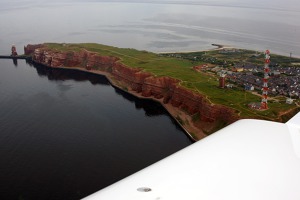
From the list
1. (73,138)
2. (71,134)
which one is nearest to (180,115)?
(71,134)

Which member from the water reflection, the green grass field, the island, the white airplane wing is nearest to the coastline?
the island

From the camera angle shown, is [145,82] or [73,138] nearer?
[73,138]

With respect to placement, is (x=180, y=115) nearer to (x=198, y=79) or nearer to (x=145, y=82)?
(x=198, y=79)

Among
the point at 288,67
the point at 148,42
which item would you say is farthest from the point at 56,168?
the point at 148,42

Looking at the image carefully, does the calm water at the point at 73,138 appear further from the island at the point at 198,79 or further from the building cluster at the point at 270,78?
the building cluster at the point at 270,78

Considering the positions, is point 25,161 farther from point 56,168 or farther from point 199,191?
point 199,191

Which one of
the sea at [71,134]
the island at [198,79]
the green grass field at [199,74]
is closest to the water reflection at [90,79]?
the sea at [71,134]
